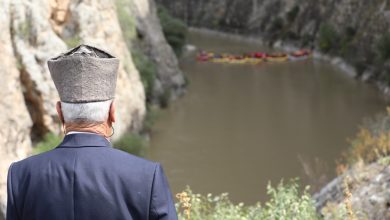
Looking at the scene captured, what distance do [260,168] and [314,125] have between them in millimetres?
5301

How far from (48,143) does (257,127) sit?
9810mm

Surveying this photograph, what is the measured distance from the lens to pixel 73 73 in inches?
100

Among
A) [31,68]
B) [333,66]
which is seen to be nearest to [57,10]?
[31,68]

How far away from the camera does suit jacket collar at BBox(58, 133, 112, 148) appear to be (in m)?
2.54

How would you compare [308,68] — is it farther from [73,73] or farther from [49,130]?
[73,73]

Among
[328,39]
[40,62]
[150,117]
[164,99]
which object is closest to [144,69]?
[150,117]

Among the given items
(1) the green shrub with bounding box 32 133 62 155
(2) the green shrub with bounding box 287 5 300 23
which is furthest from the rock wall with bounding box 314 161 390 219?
(2) the green shrub with bounding box 287 5 300 23

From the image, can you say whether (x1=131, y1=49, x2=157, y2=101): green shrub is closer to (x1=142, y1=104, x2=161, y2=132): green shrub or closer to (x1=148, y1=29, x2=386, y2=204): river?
(x1=142, y1=104, x2=161, y2=132): green shrub

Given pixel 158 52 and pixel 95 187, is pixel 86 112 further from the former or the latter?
pixel 158 52

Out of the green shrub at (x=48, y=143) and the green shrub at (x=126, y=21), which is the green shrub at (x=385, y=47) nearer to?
the green shrub at (x=126, y=21)

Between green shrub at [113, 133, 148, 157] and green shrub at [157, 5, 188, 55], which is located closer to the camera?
green shrub at [113, 133, 148, 157]

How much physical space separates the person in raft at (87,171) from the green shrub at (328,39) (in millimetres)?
36431

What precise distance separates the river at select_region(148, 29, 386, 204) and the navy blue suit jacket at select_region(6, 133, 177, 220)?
9091mm

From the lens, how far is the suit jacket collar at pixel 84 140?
2.54 m
